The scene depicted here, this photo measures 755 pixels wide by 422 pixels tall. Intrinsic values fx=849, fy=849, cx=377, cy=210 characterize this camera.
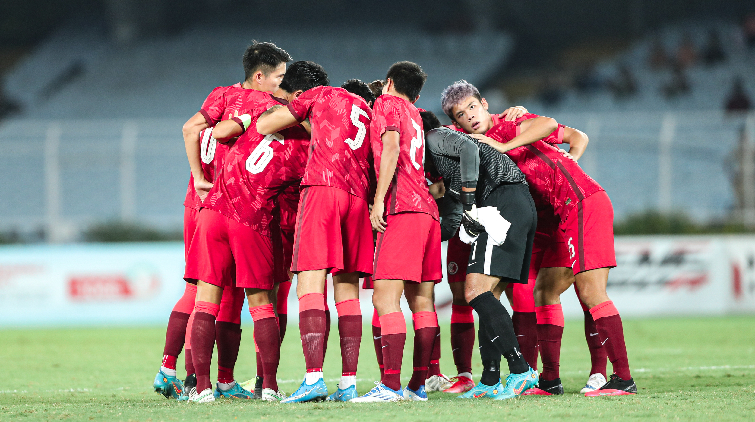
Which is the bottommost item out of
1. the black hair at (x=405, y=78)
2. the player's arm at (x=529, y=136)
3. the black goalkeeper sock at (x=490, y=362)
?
the black goalkeeper sock at (x=490, y=362)

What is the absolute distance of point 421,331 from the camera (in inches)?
219

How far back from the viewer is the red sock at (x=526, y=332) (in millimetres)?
6184

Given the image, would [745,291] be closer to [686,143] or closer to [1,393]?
[686,143]

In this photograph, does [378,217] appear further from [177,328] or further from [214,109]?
[177,328]

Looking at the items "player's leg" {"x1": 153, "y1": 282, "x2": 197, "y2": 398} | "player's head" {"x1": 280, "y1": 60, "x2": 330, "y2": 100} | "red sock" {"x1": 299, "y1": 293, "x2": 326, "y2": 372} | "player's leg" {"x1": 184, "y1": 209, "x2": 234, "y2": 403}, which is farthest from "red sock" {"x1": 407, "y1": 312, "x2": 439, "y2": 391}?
"player's head" {"x1": 280, "y1": 60, "x2": 330, "y2": 100}

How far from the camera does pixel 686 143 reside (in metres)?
17.8

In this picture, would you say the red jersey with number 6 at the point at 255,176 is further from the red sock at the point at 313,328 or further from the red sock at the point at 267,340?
the red sock at the point at 313,328

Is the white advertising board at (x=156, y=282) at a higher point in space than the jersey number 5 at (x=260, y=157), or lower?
lower

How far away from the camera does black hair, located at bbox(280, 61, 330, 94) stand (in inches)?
231

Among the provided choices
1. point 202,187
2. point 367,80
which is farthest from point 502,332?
point 367,80

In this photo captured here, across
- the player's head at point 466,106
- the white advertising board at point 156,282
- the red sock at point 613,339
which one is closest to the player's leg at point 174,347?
the player's head at point 466,106

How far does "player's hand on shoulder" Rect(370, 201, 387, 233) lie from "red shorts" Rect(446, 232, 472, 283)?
106cm

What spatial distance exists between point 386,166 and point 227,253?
123 centimetres

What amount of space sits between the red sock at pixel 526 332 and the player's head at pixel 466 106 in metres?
1.40
